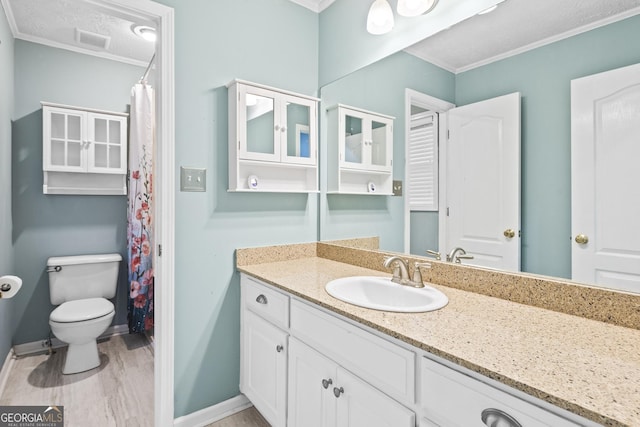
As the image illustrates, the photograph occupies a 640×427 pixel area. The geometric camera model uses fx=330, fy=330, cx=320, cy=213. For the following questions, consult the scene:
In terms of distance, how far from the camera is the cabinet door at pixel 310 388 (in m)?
1.15

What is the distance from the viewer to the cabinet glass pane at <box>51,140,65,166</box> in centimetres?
255

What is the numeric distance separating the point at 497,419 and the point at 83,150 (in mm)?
3101

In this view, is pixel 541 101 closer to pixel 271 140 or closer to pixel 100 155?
pixel 271 140

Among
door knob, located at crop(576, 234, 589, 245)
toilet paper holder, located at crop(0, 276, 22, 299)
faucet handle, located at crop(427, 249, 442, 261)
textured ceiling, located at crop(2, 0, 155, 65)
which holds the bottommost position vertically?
toilet paper holder, located at crop(0, 276, 22, 299)

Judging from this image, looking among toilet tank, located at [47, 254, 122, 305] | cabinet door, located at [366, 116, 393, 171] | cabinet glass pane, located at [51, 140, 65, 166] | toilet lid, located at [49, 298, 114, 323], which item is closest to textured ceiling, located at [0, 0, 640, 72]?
cabinet door, located at [366, 116, 393, 171]

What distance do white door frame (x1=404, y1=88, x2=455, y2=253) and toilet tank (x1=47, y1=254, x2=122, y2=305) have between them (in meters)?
2.36

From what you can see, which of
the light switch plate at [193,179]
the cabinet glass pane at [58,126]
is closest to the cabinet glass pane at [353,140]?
the light switch plate at [193,179]

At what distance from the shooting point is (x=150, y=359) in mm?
2455

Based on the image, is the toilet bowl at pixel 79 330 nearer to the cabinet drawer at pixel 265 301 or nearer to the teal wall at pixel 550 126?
the cabinet drawer at pixel 265 301

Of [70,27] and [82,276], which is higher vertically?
[70,27]

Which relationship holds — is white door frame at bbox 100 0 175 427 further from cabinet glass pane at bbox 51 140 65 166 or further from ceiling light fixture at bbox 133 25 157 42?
cabinet glass pane at bbox 51 140 65 166

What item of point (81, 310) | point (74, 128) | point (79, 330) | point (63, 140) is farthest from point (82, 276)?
point (74, 128)

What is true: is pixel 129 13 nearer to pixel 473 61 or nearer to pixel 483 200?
pixel 473 61

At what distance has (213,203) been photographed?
173 cm
